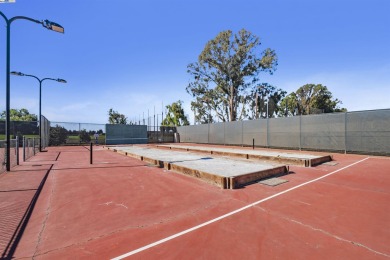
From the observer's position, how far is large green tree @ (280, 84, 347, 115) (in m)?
48.2

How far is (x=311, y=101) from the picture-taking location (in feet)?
160

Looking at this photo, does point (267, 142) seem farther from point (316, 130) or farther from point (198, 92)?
point (198, 92)

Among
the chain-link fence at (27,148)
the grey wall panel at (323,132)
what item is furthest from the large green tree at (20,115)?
the grey wall panel at (323,132)

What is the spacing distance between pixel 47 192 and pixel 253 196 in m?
6.03

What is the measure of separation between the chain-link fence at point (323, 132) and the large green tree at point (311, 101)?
1166 inches

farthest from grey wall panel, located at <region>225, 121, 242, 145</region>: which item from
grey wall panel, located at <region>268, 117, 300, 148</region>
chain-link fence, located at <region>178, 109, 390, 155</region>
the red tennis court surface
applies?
the red tennis court surface

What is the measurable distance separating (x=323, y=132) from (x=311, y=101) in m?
35.6

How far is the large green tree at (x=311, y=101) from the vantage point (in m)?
48.2

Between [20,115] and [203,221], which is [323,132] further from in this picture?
[20,115]

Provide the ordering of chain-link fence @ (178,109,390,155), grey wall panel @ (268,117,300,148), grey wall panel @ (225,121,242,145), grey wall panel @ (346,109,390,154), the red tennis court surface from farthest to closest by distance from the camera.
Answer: grey wall panel @ (225,121,242,145) < grey wall panel @ (268,117,300,148) < chain-link fence @ (178,109,390,155) < grey wall panel @ (346,109,390,154) < the red tennis court surface

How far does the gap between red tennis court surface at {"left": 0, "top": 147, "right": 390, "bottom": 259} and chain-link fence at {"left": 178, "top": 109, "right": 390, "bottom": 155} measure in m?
9.75

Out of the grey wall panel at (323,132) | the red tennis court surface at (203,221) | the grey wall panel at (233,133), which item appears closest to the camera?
the red tennis court surface at (203,221)

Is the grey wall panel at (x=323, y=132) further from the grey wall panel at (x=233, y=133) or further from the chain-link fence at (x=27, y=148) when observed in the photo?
the chain-link fence at (x=27, y=148)

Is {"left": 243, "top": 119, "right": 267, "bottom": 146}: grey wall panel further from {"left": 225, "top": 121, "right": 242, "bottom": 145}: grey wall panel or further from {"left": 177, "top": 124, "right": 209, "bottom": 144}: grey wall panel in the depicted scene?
{"left": 177, "top": 124, "right": 209, "bottom": 144}: grey wall panel
